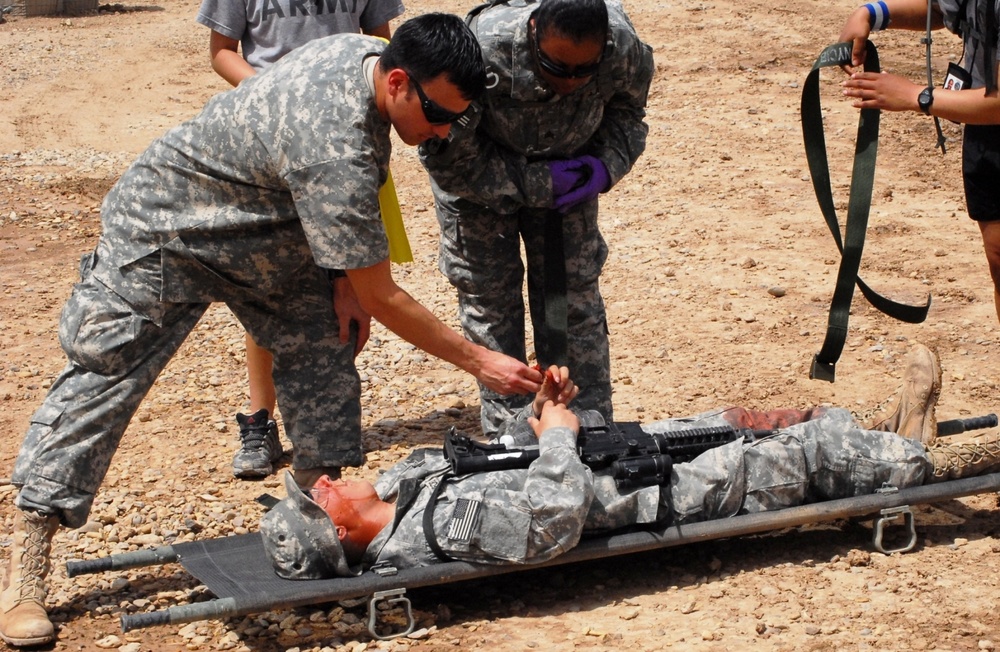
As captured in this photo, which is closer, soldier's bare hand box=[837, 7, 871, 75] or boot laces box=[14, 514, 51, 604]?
boot laces box=[14, 514, 51, 604]

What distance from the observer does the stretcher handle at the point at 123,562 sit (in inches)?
151

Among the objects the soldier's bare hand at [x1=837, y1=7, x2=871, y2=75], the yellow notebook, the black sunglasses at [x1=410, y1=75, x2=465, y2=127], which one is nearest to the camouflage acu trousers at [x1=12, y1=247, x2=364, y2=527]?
the yellow notebook

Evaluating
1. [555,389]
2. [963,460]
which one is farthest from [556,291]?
[963,460]

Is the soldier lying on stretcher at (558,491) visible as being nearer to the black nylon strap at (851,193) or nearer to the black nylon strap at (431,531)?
the black nylon strap at (431,531)

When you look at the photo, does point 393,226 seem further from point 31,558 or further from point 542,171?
point 31,558

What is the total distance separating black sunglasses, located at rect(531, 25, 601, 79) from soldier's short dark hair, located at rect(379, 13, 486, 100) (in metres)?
0.60

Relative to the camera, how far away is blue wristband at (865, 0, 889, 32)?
176 inches

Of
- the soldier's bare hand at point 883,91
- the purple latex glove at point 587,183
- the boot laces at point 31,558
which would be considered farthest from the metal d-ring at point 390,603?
the soldier's bare hand at point 883,91

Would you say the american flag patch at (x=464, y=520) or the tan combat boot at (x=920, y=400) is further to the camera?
the tan combat boot at (x=920, y=400)

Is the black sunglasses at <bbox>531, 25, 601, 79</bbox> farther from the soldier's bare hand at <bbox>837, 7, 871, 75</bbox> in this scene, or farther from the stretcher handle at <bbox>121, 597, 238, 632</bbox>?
the stretcher handle at <bbox>121, 597, 238, 632</bbox>

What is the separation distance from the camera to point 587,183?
438cm

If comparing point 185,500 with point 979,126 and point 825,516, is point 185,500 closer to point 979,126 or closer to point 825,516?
point 825,516

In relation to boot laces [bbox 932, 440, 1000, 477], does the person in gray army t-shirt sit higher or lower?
higher

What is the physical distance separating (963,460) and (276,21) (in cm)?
308
